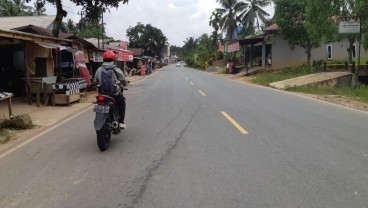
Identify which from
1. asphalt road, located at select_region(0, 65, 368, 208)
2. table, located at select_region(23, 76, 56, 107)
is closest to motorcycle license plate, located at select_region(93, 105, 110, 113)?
asphalt road, located at select_region(0, 65, 368, 208)

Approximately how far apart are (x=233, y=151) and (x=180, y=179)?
6.00 ft

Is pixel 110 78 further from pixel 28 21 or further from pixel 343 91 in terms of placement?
pixel 28 21

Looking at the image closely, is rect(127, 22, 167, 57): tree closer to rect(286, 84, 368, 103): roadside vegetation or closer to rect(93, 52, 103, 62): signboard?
rect(93, 52, 103, 62): signboard

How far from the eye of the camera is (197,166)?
20.0 ft

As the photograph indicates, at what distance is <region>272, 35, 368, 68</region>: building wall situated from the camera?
4078 cm

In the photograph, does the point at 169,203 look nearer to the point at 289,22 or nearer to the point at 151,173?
the point at 151,173

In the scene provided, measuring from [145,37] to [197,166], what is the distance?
9890cm

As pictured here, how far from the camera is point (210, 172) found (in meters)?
5.76

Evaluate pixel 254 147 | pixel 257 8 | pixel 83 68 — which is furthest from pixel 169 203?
pixel 257 8

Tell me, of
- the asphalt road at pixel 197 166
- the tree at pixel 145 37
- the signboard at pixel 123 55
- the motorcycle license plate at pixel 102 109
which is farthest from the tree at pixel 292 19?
the tree at pixel 145 37

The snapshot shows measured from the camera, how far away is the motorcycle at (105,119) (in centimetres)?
721

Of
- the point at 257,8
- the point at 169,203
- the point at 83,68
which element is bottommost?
the point at 169,203

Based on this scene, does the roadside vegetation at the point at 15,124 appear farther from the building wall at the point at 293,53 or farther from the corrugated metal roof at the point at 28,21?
the building wall at the point at 293,53

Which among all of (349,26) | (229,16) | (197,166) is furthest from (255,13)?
(197,166)
